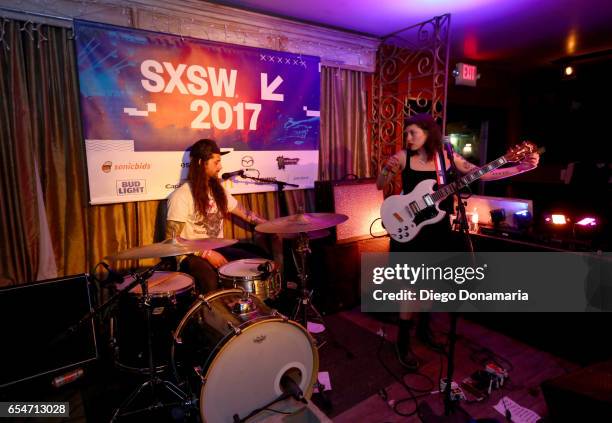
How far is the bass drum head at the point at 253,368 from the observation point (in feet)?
5.41

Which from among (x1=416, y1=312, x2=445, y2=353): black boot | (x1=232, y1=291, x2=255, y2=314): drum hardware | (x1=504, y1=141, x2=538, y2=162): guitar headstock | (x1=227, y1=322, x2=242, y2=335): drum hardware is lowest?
(x1=416, y1=312, x2=445, y2=353): black boot

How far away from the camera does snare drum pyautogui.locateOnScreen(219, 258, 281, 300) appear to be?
86.8 inches

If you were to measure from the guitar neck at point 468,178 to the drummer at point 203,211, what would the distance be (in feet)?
4.90

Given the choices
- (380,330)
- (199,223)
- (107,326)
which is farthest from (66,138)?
(380,330)

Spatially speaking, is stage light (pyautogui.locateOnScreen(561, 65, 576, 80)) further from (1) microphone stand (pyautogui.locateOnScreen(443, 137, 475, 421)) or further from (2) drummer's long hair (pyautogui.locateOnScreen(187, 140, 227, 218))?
(2) drummer's long hair (pyautogui.locateOnScreen(187, 140, 227, 218))

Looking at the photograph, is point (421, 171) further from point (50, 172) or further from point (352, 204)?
point (50, 172)

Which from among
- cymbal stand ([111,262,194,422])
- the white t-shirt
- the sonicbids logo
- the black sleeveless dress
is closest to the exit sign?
the black sleeveless dress

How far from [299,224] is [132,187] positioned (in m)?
1.41

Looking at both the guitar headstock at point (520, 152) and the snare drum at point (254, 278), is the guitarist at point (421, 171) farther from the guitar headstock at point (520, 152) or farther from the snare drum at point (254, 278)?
the snare drum at point (254, 278)

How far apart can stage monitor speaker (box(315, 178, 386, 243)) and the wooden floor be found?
826 millimetres

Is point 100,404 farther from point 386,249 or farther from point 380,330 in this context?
point 386,249

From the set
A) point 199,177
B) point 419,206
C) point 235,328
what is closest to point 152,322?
point 235,328

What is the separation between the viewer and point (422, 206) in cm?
253

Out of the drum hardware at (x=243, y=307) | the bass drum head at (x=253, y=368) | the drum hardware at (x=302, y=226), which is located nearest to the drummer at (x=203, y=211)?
the drum hardware at (x=302, y=226)
